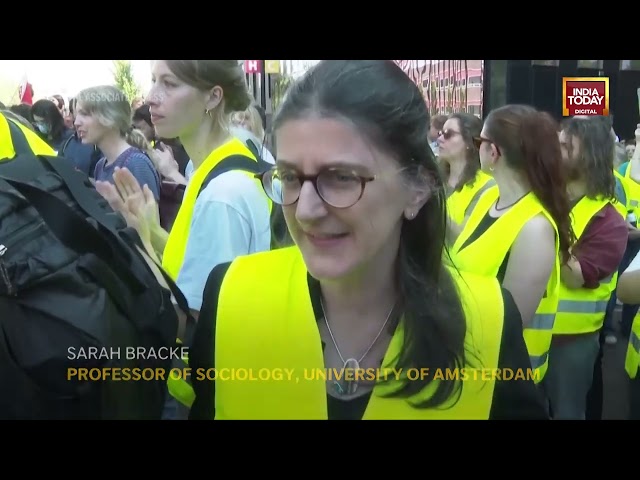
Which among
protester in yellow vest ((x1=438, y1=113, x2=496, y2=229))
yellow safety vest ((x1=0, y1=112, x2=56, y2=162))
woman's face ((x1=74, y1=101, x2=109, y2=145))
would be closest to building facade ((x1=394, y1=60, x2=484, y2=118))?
protester in yellow vest ((x1=438, y1=113, x2=496, y2=229))

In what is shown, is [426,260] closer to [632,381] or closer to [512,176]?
[512,176]

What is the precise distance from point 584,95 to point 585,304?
0.78m

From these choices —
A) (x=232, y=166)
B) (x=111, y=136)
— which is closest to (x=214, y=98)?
(x=232, y=166)

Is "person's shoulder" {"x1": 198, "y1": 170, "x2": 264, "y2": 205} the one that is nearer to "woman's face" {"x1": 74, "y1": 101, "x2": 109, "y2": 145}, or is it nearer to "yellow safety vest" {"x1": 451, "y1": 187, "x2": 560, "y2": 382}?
"woman's face" {"x1": 74, "y1": 101, "x2": 109, "y2": 145}

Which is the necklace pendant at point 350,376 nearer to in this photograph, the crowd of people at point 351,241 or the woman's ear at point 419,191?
the crowd of people at point 351,241

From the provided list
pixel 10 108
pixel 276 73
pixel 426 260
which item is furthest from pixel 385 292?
pixel 10 108

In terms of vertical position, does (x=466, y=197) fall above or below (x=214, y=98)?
below

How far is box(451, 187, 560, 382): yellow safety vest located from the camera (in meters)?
2.58

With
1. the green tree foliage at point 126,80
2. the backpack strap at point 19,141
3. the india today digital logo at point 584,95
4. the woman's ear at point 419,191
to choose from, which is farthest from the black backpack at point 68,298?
the india today digital logo at point 584,95

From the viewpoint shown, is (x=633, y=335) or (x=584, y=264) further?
(x=633, y=335)

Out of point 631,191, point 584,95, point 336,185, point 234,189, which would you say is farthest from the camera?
point 631,191

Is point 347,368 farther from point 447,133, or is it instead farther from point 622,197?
point 622,197

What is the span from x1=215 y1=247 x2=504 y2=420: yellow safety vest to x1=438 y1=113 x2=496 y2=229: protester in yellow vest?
0.80ft

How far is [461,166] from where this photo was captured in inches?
100
